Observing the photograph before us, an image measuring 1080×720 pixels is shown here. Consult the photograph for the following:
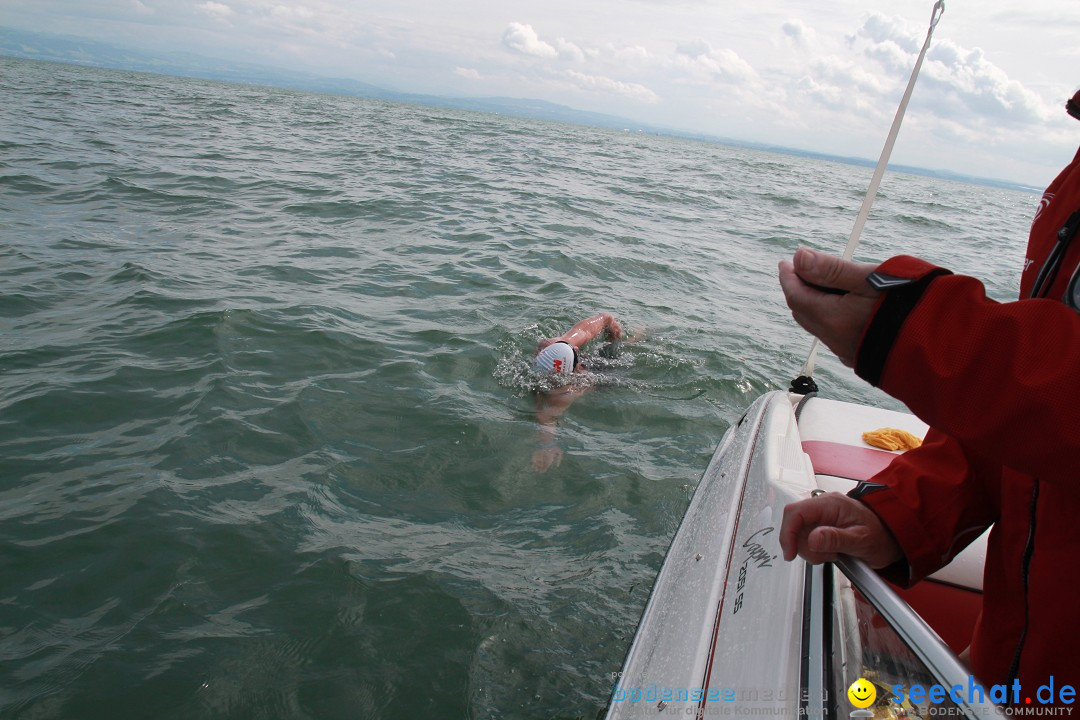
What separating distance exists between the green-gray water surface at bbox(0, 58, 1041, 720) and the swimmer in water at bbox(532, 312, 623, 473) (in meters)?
0.10

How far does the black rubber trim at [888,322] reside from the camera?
1.00 meters

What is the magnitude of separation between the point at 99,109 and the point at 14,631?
24.3m

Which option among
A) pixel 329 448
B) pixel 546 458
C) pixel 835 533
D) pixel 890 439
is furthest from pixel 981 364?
pixel 329 448

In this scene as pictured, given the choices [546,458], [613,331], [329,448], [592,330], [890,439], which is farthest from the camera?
[613,331]

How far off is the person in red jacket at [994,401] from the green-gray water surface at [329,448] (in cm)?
168

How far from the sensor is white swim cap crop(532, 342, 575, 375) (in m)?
5.40

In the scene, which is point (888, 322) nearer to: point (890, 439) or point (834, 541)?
point (834, 541)

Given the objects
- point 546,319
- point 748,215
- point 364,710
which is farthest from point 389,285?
point 748,215

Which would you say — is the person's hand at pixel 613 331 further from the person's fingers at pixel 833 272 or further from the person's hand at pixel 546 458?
the person's fingers at pixel 833 272

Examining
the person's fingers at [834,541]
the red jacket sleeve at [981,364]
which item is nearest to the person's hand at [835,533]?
the person's fingers at [834,541]

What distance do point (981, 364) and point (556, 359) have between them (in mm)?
4504

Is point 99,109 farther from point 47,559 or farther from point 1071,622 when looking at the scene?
point 1071,622

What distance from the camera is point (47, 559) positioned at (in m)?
3.04

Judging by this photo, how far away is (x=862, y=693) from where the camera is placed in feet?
4.55
